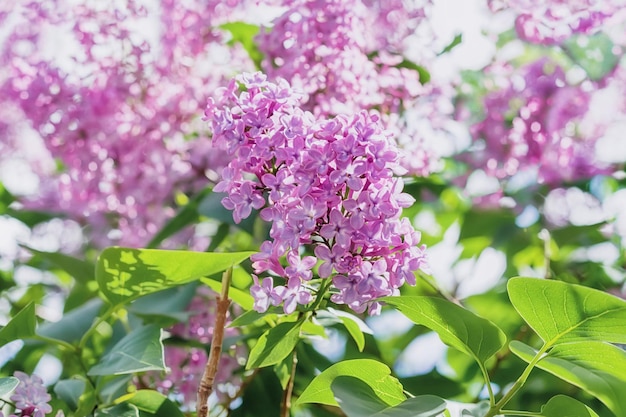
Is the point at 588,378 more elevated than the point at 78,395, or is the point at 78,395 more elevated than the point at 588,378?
the point at 588,378

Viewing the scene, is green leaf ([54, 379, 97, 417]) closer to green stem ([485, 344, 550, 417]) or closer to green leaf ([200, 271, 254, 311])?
green leaf ([200, 271, 254, 311])

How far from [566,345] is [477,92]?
91cm

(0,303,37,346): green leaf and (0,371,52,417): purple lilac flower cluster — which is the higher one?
(0,303,37,346): green leaf

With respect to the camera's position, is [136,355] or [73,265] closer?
[136,355]

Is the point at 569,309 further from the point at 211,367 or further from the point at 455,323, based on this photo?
the point at 211,367

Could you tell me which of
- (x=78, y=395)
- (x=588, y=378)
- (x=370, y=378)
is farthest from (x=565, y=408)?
(x=78, y=395)

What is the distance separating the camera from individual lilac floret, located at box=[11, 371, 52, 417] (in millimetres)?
740

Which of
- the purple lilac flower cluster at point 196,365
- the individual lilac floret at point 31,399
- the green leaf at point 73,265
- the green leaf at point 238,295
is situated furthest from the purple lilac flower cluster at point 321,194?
the green leaf at point 73,265

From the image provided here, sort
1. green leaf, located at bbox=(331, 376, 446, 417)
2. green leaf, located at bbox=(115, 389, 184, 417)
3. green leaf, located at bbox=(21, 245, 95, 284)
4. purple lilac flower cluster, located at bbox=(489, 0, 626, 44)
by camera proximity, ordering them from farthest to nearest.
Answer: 1. purple lilac flower cluster, located at bbox=(489, 0, 626, 44)
2. green leaf, located at bbox=(21, 245, 95, 284)
3. green leaf, located at bbox=(115, 389, 184, 417)
4. green leaf, located at bbox=(331, 376, 446, 417)

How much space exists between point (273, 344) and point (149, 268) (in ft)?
0.41

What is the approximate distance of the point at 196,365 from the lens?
1028 mm

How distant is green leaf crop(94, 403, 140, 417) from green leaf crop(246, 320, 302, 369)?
0.13 meters

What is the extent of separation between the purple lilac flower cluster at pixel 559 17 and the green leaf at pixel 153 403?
32.2 inches

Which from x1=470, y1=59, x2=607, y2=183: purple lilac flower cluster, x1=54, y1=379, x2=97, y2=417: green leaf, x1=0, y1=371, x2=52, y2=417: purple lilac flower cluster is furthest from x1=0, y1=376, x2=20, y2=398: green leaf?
x1=470, y1=59, x2=607, y2=183: purple lilac flower cluster
